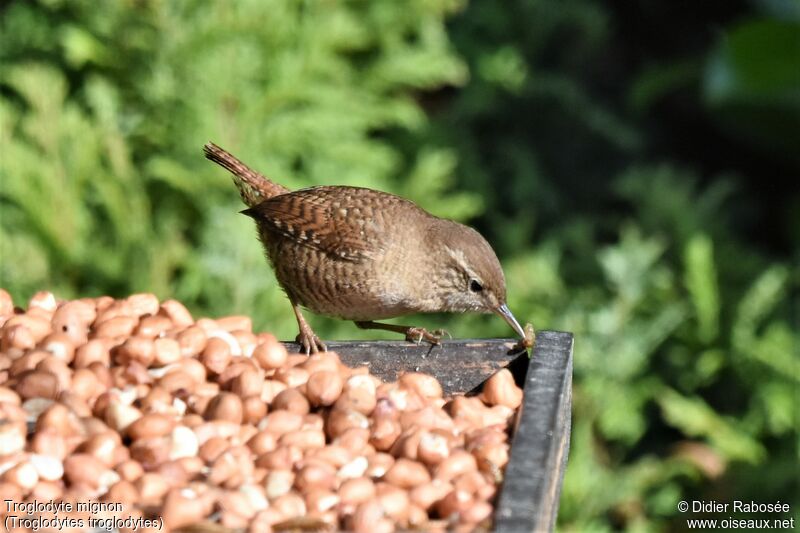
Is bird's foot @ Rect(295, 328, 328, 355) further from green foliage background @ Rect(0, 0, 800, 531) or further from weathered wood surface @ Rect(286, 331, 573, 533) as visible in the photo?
green foliage background @ Rect(0, 0, 800, 531)

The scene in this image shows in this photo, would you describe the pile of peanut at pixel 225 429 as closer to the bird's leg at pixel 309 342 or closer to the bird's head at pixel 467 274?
the bird's leg at pixel 309 342

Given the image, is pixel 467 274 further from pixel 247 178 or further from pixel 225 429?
pixel 225 429

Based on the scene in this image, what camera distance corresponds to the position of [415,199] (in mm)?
5898

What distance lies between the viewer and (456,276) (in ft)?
11.8

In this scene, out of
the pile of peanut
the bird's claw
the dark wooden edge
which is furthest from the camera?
the bird's claw

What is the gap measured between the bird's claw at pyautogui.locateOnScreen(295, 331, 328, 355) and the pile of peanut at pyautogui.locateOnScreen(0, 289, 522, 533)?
35 cm

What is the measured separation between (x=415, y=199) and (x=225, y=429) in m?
3.59

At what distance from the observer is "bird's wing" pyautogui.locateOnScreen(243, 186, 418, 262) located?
3.64 metres

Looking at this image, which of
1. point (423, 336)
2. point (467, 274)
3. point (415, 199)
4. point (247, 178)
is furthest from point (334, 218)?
point (415, 199)

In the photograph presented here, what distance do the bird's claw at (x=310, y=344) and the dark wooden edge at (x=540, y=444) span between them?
72 centimetres

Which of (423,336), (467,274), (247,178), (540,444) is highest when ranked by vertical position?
(247,178)

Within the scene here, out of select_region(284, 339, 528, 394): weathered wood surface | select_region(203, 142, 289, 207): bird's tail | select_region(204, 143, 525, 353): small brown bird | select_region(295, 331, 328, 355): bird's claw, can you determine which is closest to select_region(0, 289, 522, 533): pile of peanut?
select_region(284, 339, 528, 394): weathered wood surface

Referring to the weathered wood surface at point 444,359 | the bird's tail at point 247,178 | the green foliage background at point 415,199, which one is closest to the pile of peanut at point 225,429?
the weathered wood surface at point 444,359

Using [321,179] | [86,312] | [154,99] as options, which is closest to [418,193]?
[321,179]
